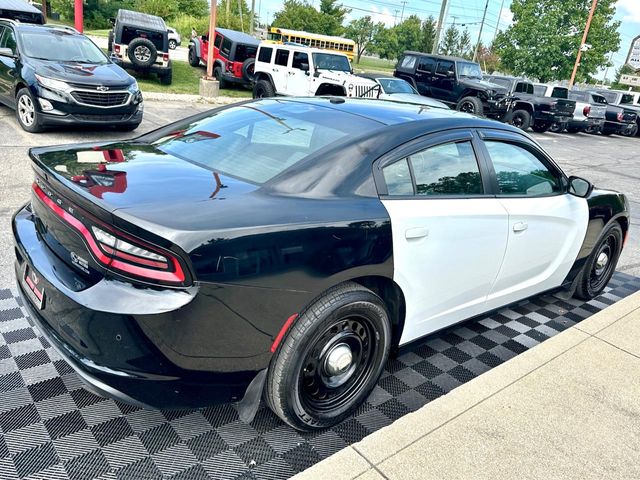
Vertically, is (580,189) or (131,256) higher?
(580,189)

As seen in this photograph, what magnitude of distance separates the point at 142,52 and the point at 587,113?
15.9m

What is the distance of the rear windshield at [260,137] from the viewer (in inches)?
103

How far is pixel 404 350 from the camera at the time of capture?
9.59 feet

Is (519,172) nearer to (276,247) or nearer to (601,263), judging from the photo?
(601,263)

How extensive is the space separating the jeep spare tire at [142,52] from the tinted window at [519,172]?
14.5 metres

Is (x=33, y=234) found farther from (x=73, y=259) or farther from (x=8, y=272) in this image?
(x=8, y=272)

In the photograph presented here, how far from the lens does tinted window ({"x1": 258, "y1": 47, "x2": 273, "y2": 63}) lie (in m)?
16.1

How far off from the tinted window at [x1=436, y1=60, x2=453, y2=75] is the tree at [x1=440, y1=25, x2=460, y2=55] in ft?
183

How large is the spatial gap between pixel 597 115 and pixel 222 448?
879 inches

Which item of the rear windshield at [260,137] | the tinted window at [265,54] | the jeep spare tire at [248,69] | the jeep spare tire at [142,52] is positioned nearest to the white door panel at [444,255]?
the rear windshield at [260,137]

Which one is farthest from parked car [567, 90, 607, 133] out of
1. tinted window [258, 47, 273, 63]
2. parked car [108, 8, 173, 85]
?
parked car [108, 8, 173, 85]

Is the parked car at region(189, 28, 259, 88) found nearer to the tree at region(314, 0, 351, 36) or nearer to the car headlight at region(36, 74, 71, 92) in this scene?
the car headlight at region(36, 74, 71, 92)

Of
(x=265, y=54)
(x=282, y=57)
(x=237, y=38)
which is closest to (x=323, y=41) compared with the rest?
(x=237, y=38)

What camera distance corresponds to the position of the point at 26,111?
809 cm
